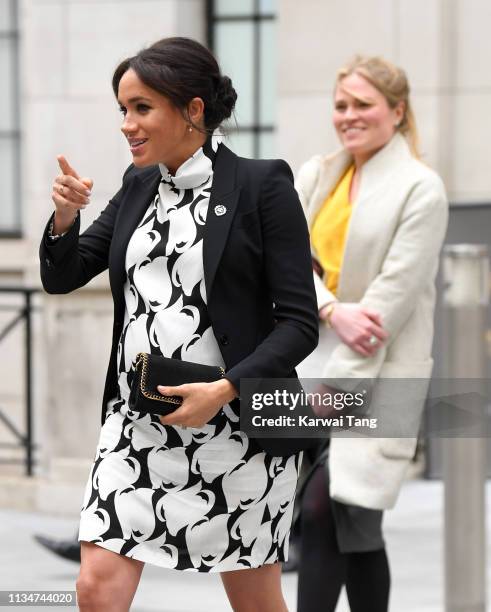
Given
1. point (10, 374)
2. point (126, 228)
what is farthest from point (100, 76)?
point (126, 228)

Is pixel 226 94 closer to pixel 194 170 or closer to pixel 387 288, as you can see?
pixel 194 170

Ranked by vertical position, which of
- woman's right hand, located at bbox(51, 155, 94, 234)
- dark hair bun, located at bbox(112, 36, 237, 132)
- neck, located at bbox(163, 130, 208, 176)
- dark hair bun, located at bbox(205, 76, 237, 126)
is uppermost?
dark hair bun, located at bbox(112, 36, 237, 132)

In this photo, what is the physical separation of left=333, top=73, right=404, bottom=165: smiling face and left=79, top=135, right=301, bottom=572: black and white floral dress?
1266mm

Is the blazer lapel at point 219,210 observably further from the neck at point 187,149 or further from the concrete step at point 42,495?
the concrete step at point 42,495

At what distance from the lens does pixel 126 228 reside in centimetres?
394

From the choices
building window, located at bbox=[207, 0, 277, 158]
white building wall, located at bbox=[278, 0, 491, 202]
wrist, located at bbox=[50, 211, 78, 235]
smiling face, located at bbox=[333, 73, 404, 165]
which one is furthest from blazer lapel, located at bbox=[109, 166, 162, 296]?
building window, located at bbox=[207, 0, 277, 158]

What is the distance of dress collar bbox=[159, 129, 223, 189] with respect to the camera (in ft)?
12.8

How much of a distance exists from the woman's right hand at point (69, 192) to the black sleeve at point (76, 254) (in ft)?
0.16

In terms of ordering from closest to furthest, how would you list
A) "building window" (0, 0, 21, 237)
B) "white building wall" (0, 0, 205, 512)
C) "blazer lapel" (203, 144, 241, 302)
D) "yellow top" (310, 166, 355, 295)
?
"blazer lapel" (203, 144, 241, 302) < "yellow top" (310, 166, 355, 295) < "white building wall" (0, 0, 205, 512) < "building window" (0, 0, 21, 237)

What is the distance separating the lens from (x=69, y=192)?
382 cm

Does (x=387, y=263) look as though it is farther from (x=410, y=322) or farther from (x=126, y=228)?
(x=126, y=228)

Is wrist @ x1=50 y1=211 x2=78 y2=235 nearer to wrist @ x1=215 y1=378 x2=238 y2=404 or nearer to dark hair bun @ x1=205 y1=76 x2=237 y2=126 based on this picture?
dark hair bun @ x1=205 y1=76 x2=237 y2=126

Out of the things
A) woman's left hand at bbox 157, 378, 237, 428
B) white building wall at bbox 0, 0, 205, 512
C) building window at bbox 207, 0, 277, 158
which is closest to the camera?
woman's left hand at bbox 157, 378, 237, 428

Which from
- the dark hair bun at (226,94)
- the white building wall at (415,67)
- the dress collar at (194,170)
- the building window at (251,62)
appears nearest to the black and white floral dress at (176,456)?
the dress collar at (194,170)
